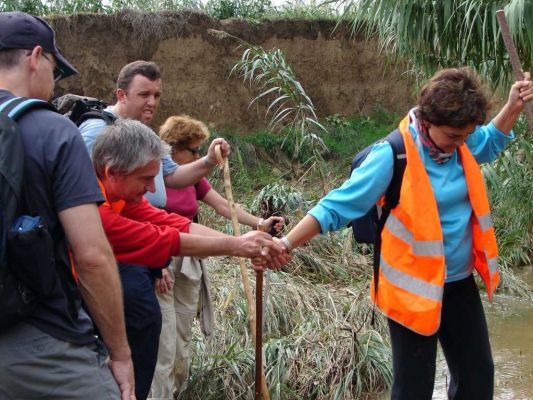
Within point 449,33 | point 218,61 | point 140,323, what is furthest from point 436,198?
point 218,61

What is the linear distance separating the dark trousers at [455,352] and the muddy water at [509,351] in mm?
1620

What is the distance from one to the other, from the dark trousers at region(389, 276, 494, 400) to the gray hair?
4.00ft

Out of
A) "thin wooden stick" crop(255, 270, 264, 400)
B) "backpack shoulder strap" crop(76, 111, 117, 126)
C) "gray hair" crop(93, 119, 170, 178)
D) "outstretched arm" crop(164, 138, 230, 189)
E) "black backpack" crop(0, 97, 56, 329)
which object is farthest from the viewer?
"outstretched arm" crop(164, 138, 230, 189)

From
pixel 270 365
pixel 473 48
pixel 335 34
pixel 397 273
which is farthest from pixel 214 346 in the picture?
pixel 335 34

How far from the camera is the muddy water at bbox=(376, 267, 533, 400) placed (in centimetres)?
531

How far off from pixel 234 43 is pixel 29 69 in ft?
32.7

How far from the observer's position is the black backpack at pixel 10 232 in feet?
7.95

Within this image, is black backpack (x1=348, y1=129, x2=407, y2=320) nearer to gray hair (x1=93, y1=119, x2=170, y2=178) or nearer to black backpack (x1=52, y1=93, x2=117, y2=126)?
Answer: gray hair (x1=93, y1=119, x2=170, y2=178)

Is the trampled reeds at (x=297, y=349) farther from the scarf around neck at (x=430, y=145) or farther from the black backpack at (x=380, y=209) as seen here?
the scarf around neck at (x=430, y=145)

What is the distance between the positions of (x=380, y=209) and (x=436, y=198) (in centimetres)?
24

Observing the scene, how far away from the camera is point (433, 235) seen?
3.43 meters

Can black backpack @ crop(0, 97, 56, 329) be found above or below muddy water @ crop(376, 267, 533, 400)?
above

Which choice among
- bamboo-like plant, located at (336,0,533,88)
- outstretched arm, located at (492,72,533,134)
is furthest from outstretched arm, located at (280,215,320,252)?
bamboo-like plant, located at (336,0,533,88)

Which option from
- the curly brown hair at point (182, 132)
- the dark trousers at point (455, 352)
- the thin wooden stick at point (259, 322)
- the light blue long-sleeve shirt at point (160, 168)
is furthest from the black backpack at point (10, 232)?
the curly brown hair at point (182, 132)
